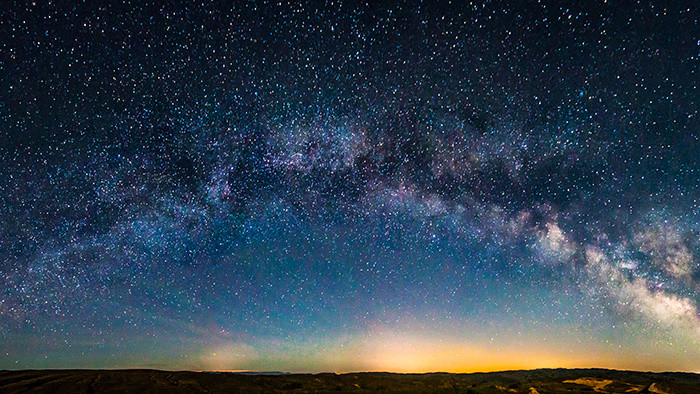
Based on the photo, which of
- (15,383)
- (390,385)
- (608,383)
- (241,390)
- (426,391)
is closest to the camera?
(15,383)

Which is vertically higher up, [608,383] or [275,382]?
[275,382]

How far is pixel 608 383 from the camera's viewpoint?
71.8 ft

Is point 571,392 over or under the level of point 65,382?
under

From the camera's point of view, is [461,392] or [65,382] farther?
[461,392]

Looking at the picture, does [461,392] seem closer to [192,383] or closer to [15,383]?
[192,383]

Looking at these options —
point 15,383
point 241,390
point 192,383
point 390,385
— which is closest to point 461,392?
point 390,385

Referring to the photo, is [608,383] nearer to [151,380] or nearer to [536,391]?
[536,391]

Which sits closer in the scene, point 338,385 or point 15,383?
point 15,383

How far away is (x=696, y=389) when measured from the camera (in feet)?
62.4

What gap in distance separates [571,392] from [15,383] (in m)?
Result: 27.3

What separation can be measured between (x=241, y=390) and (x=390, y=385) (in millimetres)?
8484

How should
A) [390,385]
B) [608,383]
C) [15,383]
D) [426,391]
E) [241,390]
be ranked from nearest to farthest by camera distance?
[15,383]
[241,390]
[426,391]
[390,385]
[608,383]

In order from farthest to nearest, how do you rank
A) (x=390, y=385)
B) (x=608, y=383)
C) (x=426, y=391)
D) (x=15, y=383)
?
(x=608, y=383) → (x=390, y=385) → (x=426, y=391) → (x=15, y=383)

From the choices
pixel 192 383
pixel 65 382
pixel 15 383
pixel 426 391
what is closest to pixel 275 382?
pixel 192 383
